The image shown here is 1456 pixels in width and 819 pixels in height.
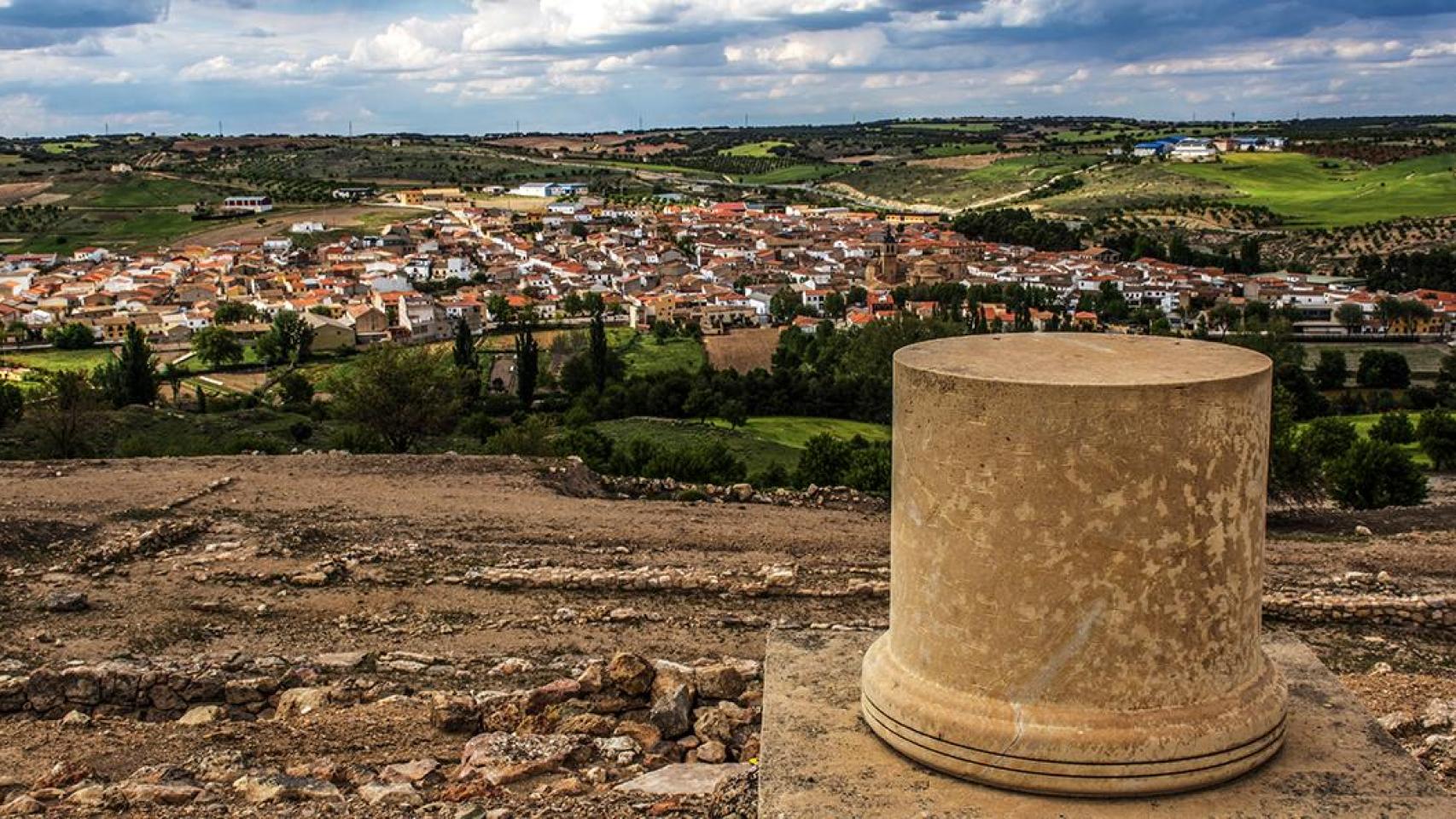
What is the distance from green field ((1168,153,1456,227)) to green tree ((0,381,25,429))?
99561 mm

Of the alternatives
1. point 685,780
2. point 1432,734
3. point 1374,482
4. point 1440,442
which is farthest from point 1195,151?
point 685,780

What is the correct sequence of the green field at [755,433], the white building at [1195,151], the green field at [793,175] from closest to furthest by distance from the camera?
the green field at [755,433]
the white building at [1195,151]
the green field at [793,175]

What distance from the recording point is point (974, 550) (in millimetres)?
4566

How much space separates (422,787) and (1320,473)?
20708 millimetres

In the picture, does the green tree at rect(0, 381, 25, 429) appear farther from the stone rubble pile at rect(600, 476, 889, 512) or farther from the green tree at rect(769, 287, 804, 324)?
the green tree at rect(769, 287, 804, 324)

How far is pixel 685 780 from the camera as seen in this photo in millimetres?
6609

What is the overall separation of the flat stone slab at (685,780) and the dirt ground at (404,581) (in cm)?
26

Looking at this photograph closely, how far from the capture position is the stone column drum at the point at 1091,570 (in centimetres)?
437

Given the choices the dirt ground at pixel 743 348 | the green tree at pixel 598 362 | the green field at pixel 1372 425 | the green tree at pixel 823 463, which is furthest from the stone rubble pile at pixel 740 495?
the dirt ground at pixel 743 348

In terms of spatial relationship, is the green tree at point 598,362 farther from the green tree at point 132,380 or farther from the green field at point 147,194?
the green field at point 147,194

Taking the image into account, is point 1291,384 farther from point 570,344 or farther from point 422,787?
point 422,787

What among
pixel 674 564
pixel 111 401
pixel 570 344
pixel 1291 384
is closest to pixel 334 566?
pixel 674 564

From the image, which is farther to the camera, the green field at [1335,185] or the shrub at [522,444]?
the green field at [1335,185]

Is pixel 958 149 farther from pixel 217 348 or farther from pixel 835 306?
pixel 217 348
